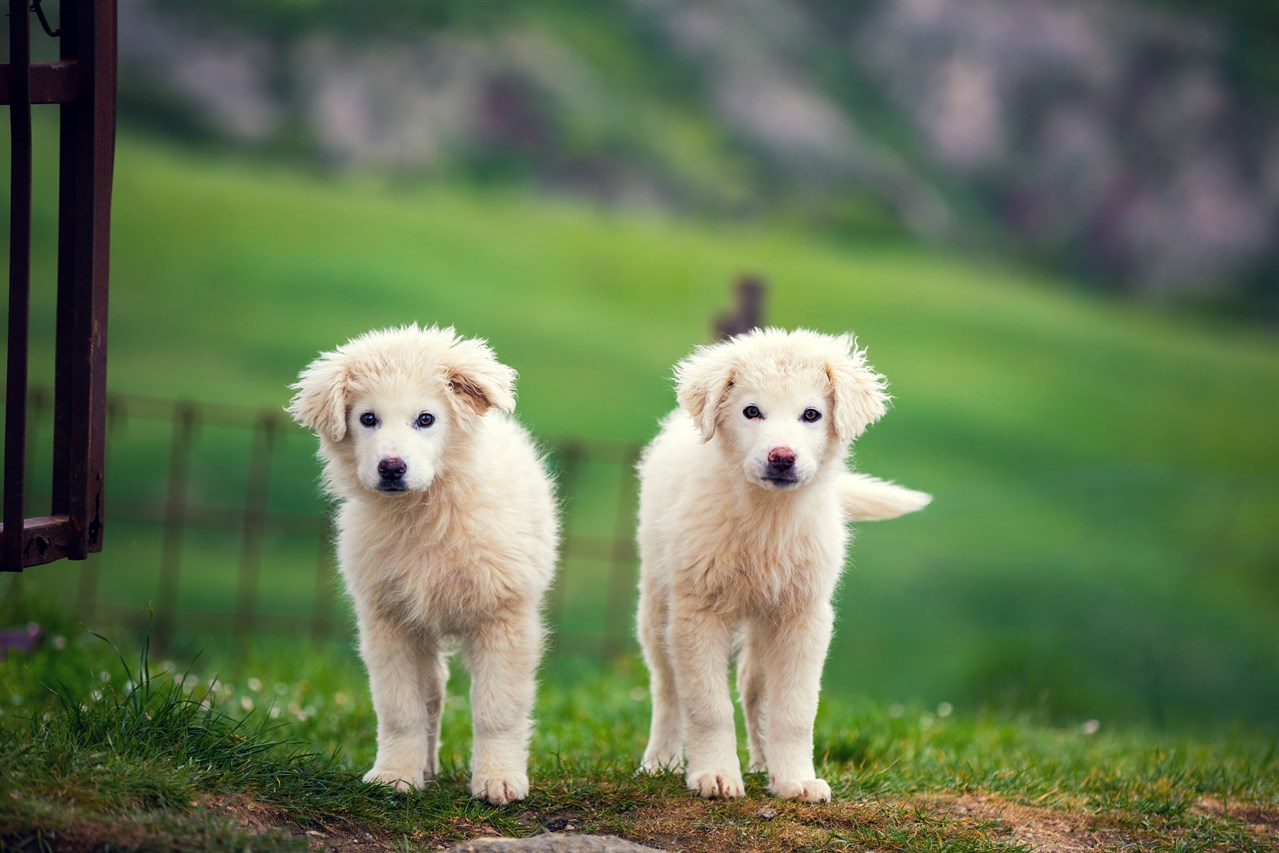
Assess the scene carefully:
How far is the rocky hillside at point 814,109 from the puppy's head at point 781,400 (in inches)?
486

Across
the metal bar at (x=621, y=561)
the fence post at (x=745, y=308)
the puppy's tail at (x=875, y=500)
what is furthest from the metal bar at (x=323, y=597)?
the puppy's tail at (x=875, y=500)

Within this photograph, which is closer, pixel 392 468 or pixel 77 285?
pixel 77 285

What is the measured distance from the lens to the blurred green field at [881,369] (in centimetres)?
1251

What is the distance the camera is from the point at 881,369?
15656 mm

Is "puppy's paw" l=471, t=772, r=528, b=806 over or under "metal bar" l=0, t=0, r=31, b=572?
under

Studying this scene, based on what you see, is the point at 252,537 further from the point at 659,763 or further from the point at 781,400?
the point at 781,400

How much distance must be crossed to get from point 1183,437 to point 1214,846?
40.3ft

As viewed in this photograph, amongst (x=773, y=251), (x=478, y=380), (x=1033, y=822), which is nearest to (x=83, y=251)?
(x=478, y=380)

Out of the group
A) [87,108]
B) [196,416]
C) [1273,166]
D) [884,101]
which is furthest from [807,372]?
[1273,166]

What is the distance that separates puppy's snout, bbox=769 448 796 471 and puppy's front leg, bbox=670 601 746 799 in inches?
27.1

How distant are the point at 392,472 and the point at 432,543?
1.37 feet

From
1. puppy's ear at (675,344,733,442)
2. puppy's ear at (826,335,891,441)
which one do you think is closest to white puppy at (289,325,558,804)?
puppy's ear at (675,344,733,442)

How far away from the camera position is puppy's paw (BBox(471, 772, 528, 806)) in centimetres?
517

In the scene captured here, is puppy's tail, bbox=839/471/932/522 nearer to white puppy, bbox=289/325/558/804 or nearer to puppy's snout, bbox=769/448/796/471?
puppy's snout, bbox=769/448/796/471
